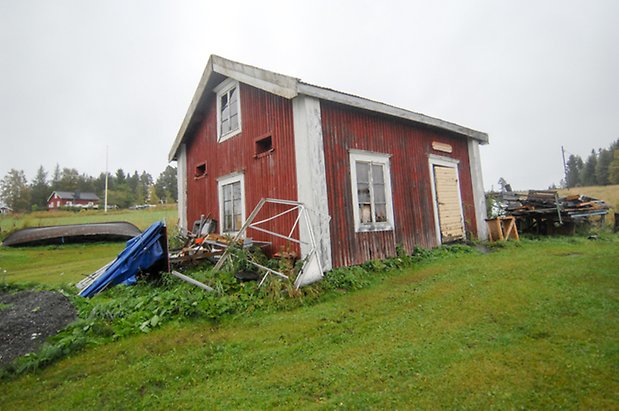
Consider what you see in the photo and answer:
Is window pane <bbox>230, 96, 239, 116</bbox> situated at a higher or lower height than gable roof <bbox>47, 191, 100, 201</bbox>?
lower

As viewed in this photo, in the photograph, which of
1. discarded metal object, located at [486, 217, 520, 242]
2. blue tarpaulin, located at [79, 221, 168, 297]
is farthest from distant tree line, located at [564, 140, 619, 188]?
blue tarpaulin, located at [79, 221, 168, 297]

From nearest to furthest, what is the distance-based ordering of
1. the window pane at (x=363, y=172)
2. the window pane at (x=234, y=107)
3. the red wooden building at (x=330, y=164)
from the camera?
the red wooden building at (x=330, y=164) < the window pane at (x=363, y=172) < the window pane at (x=234, y=107)

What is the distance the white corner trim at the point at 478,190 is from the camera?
1009 centimetres

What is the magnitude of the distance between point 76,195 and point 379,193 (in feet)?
225

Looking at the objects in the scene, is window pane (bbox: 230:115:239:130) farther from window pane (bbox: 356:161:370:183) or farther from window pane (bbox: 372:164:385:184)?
window pane (bbox: 372:164:385:184)

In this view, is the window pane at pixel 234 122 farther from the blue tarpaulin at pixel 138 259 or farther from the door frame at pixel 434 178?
the door frame at pixel 434 178

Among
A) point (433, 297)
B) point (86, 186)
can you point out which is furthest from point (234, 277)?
point (86, 186)

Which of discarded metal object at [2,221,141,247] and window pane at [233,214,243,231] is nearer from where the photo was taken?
window pane at [233,214,243,231]

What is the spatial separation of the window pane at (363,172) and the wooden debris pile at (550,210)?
7.28 metres

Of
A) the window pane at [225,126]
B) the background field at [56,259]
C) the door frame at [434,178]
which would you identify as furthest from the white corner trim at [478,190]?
the background field at [56,259]

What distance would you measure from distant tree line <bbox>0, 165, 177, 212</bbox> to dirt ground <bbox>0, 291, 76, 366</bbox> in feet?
164

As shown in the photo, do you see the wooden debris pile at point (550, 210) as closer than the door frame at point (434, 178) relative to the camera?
No

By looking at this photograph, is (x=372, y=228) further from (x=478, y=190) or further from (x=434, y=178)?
(x=478, y=190)

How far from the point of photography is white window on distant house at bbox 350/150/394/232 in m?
6.94
